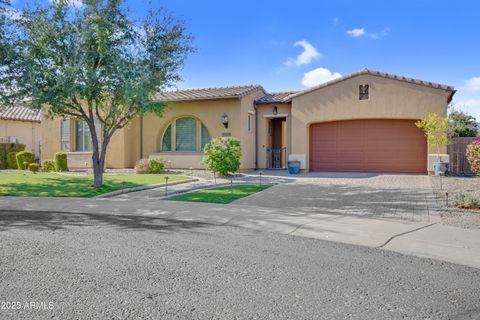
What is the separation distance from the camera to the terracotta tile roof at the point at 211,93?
19.4 metres

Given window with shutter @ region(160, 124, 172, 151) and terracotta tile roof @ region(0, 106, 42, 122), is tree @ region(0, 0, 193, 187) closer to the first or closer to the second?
window with shutter @ region(160, 124, 172, 151)

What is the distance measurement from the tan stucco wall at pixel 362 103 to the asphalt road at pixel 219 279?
13328 millimetres

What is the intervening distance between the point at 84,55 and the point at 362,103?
12453 mm

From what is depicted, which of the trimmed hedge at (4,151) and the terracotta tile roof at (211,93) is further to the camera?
the trimmed hedge at (4,151)

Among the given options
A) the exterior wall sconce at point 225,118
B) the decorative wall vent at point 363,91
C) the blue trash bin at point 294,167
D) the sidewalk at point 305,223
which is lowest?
the sidewalk at point 305,223

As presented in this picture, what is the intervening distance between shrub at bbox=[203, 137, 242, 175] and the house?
7.93 feet

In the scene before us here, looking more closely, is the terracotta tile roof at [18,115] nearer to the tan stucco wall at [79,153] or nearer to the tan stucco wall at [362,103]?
the tan stucco wall at [79,153]

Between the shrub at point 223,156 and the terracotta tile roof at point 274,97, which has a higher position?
the terracotta tile roof at point 274,97

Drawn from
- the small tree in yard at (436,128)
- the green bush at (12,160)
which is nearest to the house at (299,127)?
the small tree in yard at (436,128)

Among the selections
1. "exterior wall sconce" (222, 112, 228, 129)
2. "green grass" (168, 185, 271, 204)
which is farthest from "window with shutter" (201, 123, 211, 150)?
"green grass" (168, 185, 271, 204)

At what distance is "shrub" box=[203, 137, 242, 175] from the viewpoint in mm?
17016

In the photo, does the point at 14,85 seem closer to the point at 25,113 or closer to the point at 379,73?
the point at 379,73

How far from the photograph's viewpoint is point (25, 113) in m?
31.3

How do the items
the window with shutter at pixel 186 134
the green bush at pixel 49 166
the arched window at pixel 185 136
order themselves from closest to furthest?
1. the arched window at pixel 185 136
2. the window with shutter at pixel 186 134
3. the green bush at pixel 49 166
